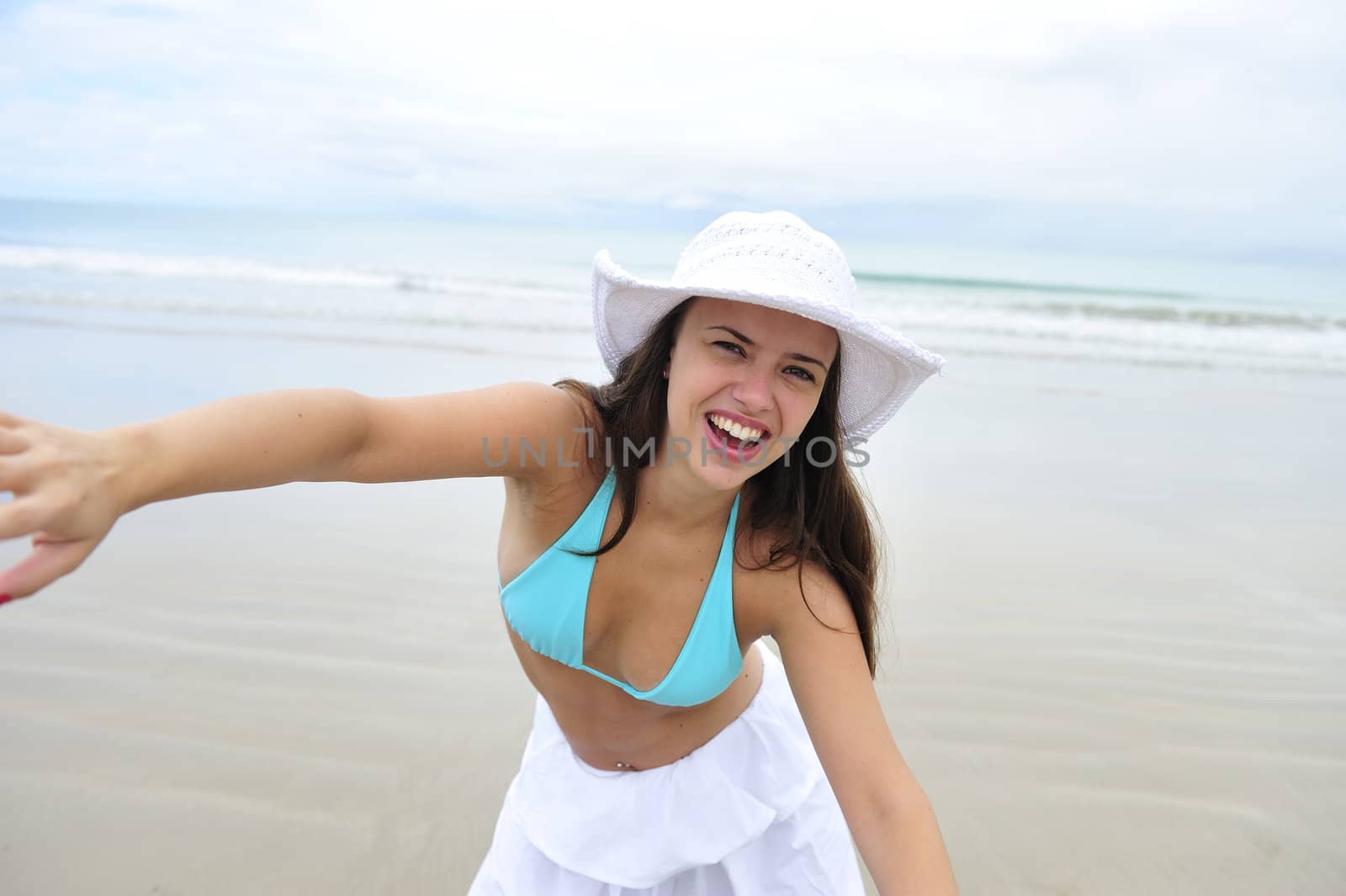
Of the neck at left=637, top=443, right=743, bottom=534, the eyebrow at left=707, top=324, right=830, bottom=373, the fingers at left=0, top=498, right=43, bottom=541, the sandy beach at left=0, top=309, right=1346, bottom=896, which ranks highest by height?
the eyebrow at left=707, top=324, right=830, bottom=373

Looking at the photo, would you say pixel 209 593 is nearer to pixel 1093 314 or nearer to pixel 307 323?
pixel 307 323

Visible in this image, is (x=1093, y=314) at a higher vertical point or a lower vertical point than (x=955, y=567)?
higher

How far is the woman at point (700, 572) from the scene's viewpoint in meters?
1.92

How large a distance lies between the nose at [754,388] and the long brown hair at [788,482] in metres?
0.26

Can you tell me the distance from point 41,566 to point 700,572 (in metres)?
1.42

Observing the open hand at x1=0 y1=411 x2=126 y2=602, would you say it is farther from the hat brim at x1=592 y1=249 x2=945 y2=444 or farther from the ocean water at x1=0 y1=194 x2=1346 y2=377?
the ocean water at x1=0 y1=194 x2=1346 y2=377

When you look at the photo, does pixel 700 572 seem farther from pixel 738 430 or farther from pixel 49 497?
pixel 49 497

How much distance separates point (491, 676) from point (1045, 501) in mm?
4170

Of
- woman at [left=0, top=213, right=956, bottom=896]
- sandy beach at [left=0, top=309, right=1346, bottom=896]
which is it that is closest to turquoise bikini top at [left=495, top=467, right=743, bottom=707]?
woman at [left=0, top=213, right=956, bottom=896]

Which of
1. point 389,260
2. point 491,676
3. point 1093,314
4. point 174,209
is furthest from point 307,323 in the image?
point 174,209

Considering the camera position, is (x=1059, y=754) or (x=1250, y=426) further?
(x=1250, y=426)

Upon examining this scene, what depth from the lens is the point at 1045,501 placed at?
20.8ft

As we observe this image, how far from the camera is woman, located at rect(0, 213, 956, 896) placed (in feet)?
6.31

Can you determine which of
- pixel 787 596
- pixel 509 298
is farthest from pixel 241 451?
pixel 509 298
